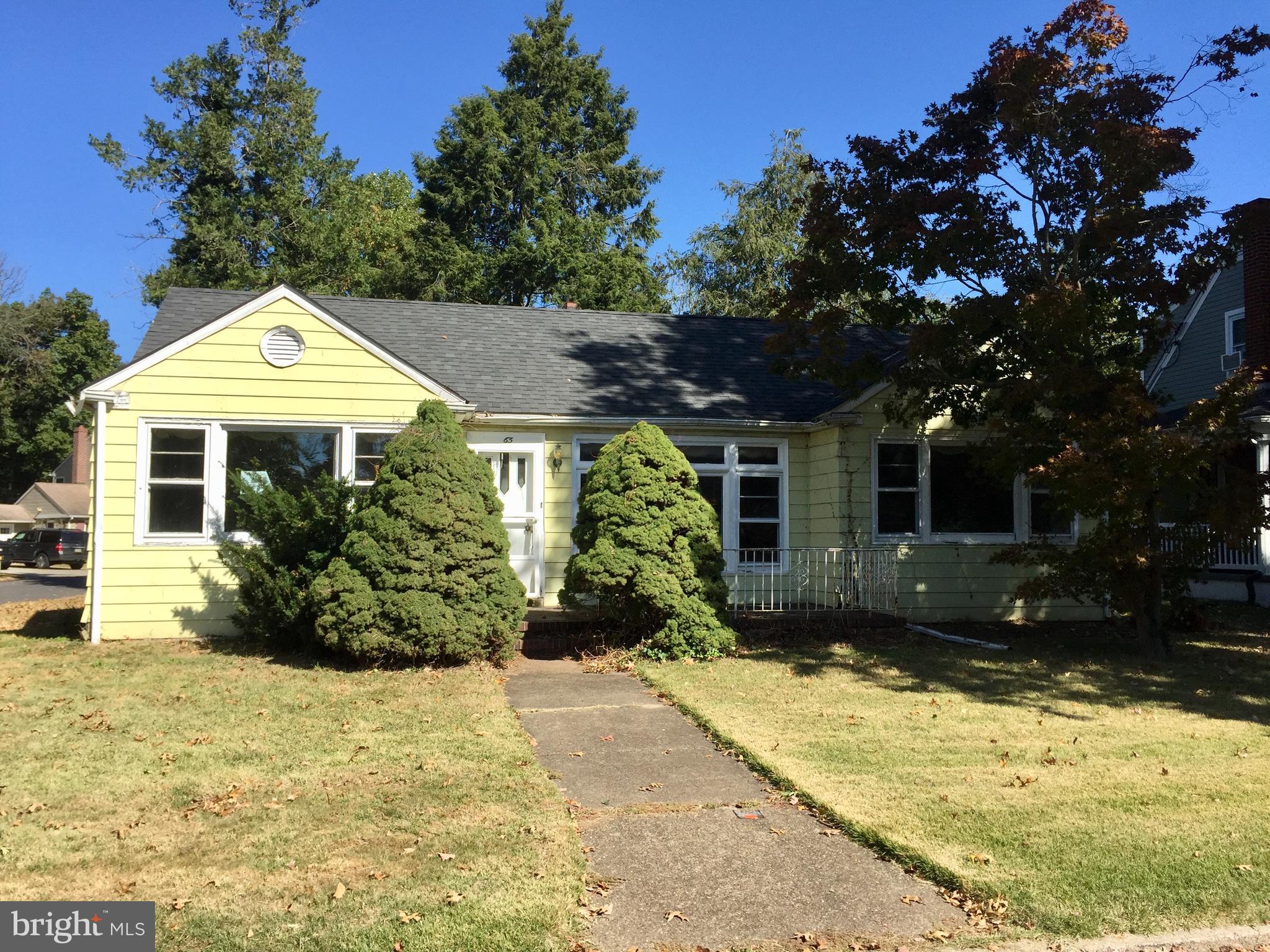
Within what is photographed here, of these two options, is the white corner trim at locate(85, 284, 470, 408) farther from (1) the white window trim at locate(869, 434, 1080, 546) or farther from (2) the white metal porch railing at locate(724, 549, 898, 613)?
(1) the white window trim at locate(869, 434, 1080, 546)

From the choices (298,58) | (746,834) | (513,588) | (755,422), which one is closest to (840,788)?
(746,834)

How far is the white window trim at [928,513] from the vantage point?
45.5ft

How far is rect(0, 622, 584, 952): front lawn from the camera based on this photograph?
4195 millimetres

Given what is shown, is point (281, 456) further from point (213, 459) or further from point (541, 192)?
point (541, 192)

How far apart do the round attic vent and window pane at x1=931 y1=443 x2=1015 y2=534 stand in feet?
29.2

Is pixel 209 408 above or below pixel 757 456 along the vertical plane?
above

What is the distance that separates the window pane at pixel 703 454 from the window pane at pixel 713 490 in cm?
23

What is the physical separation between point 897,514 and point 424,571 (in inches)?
287

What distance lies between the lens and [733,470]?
560 inches

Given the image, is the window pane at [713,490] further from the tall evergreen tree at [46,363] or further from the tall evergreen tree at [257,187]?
the tall evergreen tree at [46,363]

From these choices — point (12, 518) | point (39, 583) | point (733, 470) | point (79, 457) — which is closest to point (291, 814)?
point (733, 470)

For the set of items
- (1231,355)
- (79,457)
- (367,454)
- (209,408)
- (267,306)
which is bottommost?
(367,454)

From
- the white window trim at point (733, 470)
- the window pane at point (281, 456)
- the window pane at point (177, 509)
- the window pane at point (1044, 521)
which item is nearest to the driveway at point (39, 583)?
the window pane at point (177, 509)

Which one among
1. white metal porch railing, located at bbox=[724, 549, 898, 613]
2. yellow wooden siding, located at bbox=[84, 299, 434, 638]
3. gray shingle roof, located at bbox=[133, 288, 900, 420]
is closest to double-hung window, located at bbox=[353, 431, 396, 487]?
yellow wooden siding, located at bbox=[84, 299, 434, 638]
